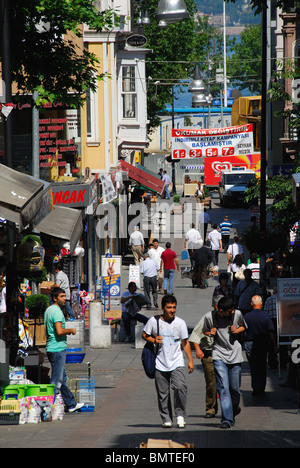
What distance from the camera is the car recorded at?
165 feet

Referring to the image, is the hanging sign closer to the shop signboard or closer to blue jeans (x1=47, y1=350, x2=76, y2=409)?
the shop signboard

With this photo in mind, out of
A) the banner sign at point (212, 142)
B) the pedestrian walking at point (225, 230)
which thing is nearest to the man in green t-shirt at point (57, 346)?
the banner sign at point (212, 142)

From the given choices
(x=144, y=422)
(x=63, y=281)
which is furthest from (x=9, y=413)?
(x=63, y=281)

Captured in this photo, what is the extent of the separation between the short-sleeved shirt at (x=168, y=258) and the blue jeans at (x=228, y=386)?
15.2m

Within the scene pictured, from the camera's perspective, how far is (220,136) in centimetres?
2841

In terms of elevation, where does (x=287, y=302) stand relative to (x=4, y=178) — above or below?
below

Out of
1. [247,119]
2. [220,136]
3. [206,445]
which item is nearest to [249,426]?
[206,445]

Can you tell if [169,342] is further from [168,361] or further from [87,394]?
[87,394]

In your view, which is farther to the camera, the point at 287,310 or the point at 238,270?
the point at 238,270

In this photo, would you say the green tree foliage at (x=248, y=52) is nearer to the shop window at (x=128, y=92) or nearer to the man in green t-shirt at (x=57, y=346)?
Result: the shop window at (x=128, y=92)

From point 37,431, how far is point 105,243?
→ 20.9 meters

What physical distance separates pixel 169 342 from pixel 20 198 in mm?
2502

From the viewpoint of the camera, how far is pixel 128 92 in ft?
119
